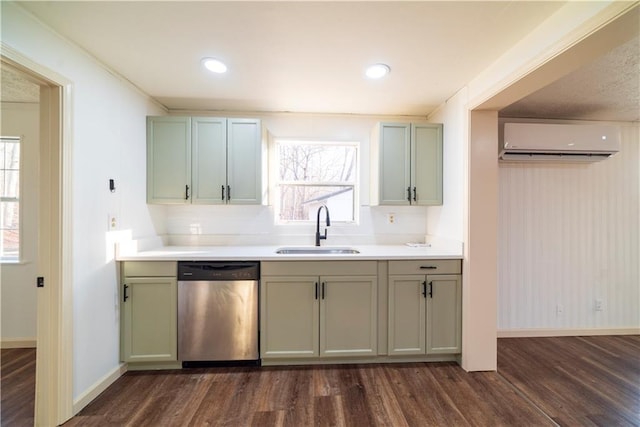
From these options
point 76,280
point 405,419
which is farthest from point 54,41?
point 405,419

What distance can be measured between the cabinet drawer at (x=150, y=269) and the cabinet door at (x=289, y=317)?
2.47ft

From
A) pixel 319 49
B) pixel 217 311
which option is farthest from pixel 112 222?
pixel 319 49

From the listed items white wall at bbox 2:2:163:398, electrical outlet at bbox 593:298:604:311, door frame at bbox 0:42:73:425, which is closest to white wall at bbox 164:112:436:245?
white wall at bbox 2:2:163:398

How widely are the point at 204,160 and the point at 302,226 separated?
120 centimetres

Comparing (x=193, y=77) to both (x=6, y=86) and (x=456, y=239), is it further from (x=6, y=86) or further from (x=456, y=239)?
(x=456, y=239)

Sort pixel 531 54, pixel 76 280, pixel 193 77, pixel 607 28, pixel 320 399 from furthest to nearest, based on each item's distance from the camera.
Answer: pixel 193 77
pixel 320 399
pixel 76 280
pixel 531 54
pixel 607 28

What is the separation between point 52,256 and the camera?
156 cm

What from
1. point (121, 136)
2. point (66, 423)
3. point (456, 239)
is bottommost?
point (66, 423)

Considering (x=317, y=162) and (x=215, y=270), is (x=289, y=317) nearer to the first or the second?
(x=215, y=270)

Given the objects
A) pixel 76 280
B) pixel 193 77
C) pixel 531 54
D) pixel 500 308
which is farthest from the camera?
pixel 500 308

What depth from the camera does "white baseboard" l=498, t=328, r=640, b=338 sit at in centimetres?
276

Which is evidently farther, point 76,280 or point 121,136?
point 121,136

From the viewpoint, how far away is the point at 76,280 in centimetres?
168

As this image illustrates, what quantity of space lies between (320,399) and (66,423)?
5.22 ft
